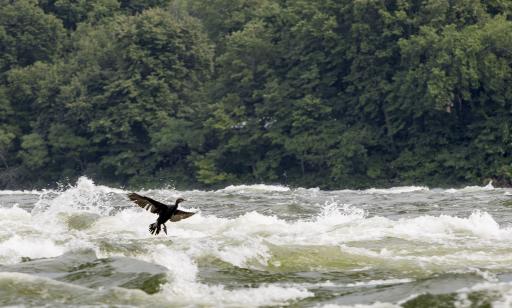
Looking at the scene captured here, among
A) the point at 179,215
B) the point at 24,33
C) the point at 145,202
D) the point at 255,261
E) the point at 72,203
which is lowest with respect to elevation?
the point at 72,203

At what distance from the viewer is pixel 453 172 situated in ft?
158

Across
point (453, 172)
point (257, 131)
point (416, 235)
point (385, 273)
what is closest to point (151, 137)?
point (257, 131)

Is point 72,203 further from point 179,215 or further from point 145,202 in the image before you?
point 145,202

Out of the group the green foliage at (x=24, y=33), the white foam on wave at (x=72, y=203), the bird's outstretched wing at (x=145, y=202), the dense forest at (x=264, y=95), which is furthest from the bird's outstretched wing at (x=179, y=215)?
the green foliage at (x=24, y=33)

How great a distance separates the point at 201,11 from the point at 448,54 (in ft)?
73.1

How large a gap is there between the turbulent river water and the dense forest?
2420 cm

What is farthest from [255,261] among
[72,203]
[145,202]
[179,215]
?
[72,203]

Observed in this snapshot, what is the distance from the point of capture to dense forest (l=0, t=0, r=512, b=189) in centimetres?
4784

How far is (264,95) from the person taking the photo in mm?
53188

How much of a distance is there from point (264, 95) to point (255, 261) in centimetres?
3814

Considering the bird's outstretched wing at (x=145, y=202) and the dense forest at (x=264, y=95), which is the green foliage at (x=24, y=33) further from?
the bird's outstretched wing at (x=145, y=202)

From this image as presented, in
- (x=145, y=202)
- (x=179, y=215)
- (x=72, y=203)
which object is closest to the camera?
(x=145, y=202)

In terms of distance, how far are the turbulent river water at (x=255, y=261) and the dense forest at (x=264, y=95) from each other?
24.2 m

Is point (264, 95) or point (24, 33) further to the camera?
point (24, 33)
